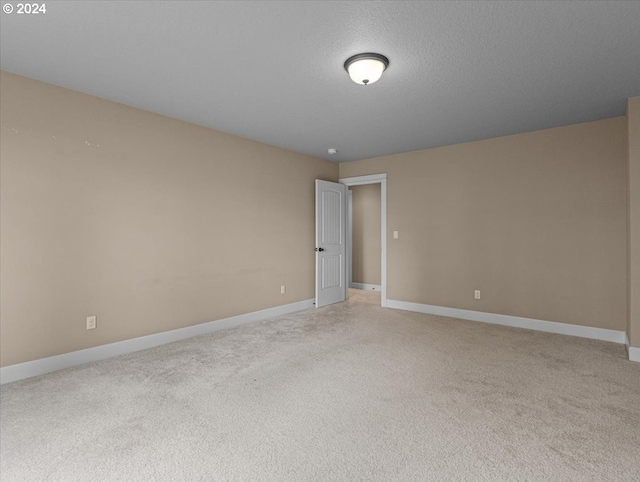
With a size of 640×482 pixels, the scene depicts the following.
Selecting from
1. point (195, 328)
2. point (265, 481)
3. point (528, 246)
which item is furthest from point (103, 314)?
point (528, 246)

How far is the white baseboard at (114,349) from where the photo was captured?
2.87 m

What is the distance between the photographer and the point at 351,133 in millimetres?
4500

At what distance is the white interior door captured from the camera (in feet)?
18.9

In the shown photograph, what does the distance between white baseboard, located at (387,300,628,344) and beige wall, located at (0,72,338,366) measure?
7.49ft

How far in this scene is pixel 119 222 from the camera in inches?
137

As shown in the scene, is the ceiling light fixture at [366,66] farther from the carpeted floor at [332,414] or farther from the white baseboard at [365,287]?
the white baseboard at [365,287]

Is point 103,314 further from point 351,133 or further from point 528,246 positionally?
point 528,246

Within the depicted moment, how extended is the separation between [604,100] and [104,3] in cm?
438

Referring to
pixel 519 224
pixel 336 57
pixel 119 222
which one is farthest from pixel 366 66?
pixel 519 224

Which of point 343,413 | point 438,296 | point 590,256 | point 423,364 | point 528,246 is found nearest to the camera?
point 343,413

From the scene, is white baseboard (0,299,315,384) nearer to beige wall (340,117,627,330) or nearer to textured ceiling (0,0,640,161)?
textured ceiling (0,0,640,161)

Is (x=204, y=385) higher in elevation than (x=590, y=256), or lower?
lower

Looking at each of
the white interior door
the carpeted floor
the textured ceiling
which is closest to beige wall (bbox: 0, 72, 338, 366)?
the textured ceiling

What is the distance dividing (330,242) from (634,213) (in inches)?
157
